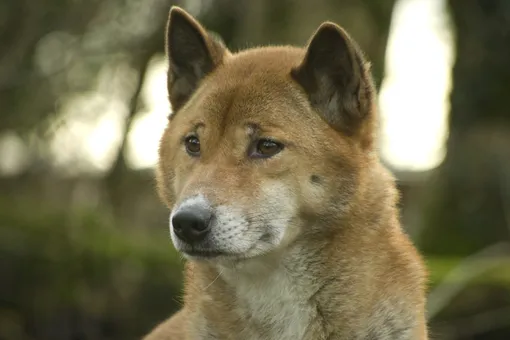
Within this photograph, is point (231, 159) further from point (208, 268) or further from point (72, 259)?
point (72, 259)

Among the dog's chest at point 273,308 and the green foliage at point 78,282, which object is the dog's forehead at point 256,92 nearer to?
the dog's chest at point 273,308

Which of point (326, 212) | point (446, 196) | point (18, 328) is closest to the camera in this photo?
point (326, 212)

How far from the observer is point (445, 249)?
10297 mm

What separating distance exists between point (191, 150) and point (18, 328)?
4992mm

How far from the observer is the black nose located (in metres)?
4.31

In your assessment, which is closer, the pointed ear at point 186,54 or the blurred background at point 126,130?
the pointed ear at point 186,54

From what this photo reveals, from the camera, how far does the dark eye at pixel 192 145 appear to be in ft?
15.5

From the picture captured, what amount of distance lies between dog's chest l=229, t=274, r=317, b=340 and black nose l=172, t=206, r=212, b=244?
0.41m

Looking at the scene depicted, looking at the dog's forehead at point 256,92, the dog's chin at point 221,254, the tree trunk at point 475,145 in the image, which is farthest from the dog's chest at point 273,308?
the tree trunk at point 475,145

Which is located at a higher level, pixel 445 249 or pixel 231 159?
pixel 231 159

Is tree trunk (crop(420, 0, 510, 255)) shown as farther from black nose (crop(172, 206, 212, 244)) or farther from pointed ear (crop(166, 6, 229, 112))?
black nose (crop(172, 206, 212, 244))

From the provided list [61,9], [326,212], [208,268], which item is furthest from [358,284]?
[61,9]

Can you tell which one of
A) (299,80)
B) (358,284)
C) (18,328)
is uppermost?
(299,80)

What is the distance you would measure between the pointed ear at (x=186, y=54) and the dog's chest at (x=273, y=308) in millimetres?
1061
